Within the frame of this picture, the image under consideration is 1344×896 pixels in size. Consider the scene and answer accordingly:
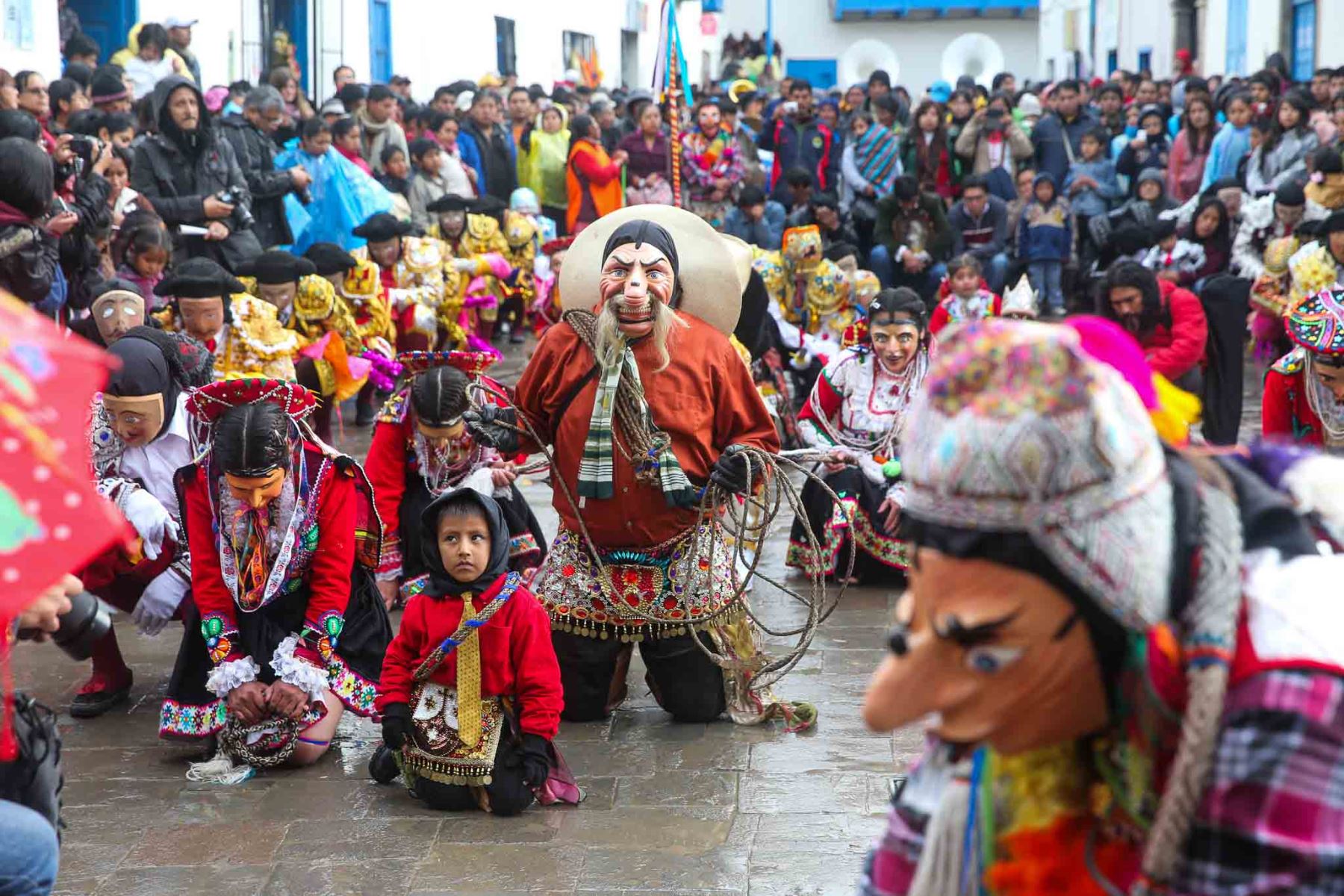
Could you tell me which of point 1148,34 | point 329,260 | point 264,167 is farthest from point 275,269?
point 1148,34

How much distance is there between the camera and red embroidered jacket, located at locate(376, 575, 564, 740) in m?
4.65

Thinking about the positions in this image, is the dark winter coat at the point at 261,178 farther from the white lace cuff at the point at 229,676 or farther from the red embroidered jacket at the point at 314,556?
the white lace cuff at the point at 229,676

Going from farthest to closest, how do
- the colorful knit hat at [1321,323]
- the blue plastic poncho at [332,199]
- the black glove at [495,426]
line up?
the blue plastic poncho at [332,199] → the colorful knit hat at [1321,323] → the black glove at [495,426]

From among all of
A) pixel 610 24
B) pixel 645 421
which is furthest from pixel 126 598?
pixel 610 24

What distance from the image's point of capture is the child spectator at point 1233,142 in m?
14.7

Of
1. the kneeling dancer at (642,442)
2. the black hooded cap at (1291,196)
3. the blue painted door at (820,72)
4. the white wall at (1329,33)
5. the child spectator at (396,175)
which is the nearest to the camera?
the kneeling dancer at (642,442)

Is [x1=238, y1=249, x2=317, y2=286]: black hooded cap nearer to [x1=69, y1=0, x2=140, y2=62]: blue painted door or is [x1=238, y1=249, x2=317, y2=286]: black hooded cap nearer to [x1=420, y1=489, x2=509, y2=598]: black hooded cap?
[x1=420, y1=489, x2=509, y2=598]: black hooded cap

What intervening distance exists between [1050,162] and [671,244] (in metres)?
12.4

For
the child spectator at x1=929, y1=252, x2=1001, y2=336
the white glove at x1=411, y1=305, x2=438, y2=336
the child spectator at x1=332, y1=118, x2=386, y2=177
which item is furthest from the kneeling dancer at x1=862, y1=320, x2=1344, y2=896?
the child spectator at x1=332, y1=118, x2=386, y2=177

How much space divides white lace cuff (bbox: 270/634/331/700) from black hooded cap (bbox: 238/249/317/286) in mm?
3765

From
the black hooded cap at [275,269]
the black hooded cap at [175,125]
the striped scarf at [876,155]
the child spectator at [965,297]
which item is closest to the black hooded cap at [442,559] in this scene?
the black hooded cap at [275,269]

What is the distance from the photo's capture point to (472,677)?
15.3 feet

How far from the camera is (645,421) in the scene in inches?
201

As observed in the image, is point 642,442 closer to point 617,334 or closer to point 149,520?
point 617,334
